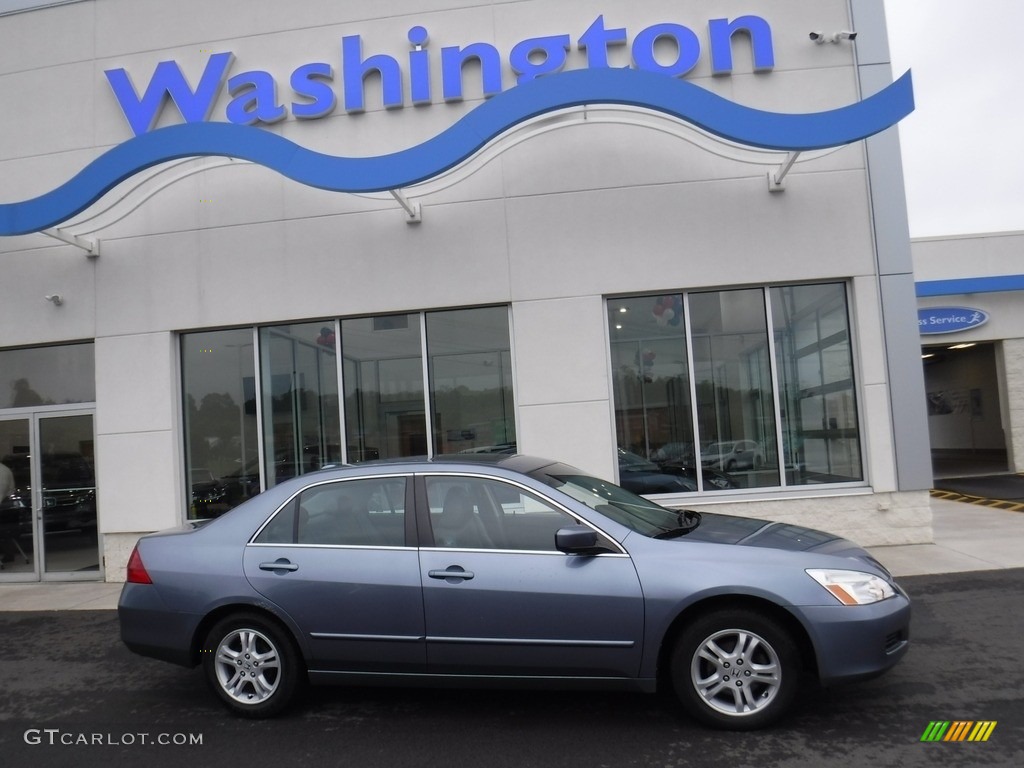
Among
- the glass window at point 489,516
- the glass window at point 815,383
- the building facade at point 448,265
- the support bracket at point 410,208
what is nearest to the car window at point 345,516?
the glass window at point 489,516

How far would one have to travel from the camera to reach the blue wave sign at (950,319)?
17953mm

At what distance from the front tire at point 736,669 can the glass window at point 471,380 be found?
5676mm

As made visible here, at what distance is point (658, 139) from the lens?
954 centimetres

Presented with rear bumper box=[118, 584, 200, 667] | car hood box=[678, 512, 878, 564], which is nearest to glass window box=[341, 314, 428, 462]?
rear bumper box=[118, 584, 200, 667]

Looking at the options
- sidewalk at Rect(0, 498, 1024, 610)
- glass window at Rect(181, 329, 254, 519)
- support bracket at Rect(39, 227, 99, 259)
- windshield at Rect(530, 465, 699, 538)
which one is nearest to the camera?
windshield at Rect(530, 465, 699, 538)

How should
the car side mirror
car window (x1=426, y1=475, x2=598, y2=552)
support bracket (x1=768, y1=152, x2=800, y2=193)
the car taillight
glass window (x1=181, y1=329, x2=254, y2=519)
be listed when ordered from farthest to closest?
glass window (x1=181, y1=329, x2=254, y2=519)
support bracket (x1=768, y1=152, x2=800, y2=193)
the car taillight
car window (x1=426, y1=475, x2=598, y2=552)
the car side mirror

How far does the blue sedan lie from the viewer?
13.4ft

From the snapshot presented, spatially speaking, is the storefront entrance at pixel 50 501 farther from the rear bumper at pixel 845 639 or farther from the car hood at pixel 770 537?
the rear bumper at pixel 845 639

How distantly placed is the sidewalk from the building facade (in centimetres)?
41

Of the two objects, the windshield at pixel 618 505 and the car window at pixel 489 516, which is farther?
the windshield at pixel 618 505

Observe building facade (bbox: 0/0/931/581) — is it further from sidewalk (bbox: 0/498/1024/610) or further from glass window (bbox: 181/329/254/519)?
sidewalk (bbox: 0/498/1024/610)

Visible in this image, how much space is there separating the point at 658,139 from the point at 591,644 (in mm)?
7013

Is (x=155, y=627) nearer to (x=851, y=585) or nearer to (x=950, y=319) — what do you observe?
(x=851, y=585)

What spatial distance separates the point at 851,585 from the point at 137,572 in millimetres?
4165
